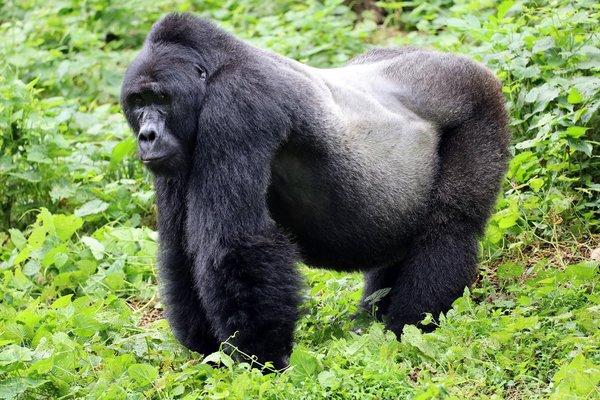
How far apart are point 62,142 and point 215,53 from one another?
244cm

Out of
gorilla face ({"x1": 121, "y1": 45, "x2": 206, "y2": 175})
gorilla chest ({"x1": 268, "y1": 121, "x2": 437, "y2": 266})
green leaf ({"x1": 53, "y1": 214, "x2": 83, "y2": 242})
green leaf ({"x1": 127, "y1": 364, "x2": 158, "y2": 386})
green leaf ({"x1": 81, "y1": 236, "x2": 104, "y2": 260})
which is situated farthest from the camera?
green leaf ({"x1": 53, "y1": 214, "x2": 83, "y2": 242})

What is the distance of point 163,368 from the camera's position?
4.92 m

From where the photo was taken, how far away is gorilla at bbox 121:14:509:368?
14.9ft

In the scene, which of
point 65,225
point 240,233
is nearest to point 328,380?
point 240,233

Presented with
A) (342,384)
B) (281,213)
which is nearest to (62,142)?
(281,213)

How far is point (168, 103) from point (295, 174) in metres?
0.67

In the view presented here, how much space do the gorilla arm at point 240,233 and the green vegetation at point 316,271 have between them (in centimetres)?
20

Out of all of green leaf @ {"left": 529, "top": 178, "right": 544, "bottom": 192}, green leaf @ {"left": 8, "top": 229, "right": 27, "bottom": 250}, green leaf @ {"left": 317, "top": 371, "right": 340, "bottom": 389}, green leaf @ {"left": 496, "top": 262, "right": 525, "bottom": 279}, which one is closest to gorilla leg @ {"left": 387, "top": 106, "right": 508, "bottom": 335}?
green leaf @ {"left": 496, "top": 262, "right": 525, "bottom": 279}

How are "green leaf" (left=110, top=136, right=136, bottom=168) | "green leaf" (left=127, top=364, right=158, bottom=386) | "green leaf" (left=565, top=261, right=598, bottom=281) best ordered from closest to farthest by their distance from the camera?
"green leaf" (left=127, top=364, right=158, bottom=386) < "green leaf" (left=565, top=261, right=598, bottom=281) < "green leaf" (left=110, top=136, right=136, bottom=168)

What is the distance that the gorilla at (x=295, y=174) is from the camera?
453 cm

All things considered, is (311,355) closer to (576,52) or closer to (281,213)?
(281,213)

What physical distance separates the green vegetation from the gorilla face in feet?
2.94

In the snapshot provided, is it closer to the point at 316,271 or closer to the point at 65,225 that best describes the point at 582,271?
the point at 316,271

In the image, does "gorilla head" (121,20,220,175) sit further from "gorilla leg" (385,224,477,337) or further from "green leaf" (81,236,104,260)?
"green leaf" (81,236,104,260)
